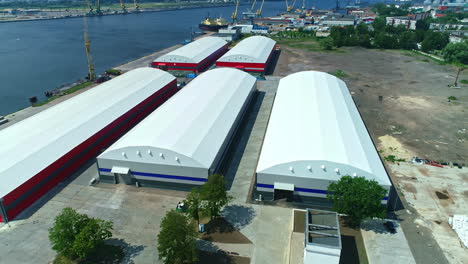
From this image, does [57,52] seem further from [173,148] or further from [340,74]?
[173,148]

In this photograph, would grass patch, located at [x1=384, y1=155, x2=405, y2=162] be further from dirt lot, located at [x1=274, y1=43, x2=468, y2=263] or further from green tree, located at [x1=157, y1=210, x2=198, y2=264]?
green tree, located at [x1=157, y1=210, x2=198, y2=264]

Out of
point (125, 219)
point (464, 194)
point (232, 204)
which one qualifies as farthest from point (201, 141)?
point (464, 194)

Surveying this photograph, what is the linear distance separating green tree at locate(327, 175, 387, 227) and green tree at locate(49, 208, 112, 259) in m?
20.7

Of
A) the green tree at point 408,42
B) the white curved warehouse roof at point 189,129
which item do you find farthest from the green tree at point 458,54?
the white curved warehouse roof at point 189,129

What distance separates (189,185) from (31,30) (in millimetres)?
191217

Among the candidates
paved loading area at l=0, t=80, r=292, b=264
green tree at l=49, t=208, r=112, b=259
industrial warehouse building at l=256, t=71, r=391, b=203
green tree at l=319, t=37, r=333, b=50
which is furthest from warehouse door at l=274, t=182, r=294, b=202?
green tree at l=319, t=37, r=333, b=50

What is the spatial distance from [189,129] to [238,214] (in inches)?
482

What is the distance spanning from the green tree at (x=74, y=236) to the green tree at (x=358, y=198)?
20744mm

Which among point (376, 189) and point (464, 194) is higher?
point (376, 189)

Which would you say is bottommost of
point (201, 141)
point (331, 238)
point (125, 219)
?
point (125, 219)

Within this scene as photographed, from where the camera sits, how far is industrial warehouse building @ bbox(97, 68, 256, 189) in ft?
113

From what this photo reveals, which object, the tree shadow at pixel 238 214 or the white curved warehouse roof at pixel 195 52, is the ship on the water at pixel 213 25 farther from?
the tree shadow at pixel 238 214

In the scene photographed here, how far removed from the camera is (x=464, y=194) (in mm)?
35438

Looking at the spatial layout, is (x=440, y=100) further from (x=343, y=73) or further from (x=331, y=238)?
(x=331, y=238)
